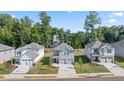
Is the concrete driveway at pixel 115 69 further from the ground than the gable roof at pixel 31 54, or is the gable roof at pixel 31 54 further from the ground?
the gable roof at pixel 31 54

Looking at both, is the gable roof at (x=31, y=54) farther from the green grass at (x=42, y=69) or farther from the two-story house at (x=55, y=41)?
the two-story house at (x=55, y=41)

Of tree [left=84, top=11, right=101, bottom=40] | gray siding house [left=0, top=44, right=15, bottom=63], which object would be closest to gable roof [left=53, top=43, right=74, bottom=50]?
tree [left=84, top=11, right=101, bottom=40]

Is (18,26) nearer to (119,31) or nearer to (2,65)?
(2,65)

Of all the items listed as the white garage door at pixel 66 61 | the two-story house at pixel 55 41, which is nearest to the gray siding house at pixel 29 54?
the two-story house at pixel 55 41

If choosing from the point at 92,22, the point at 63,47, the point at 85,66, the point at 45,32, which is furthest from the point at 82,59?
the point at 45,32
